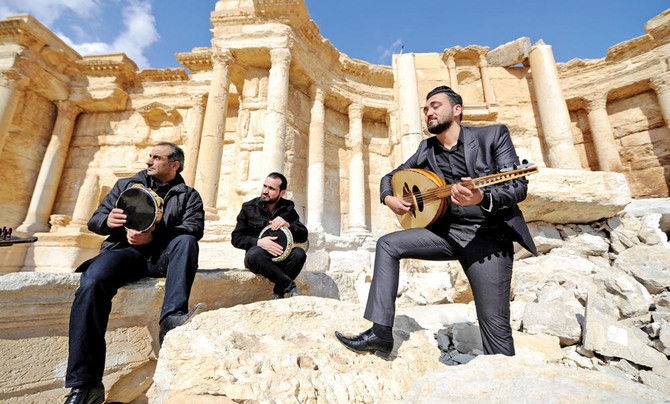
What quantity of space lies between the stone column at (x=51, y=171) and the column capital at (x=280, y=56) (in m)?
8.58

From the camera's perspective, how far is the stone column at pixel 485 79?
9531 mm

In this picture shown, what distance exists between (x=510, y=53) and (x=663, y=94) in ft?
14.9

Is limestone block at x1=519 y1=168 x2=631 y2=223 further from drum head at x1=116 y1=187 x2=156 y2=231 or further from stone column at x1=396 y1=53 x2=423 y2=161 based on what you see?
drum head at x1=116 y1=187 x2=156 y2=231

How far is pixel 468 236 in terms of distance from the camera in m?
1.78

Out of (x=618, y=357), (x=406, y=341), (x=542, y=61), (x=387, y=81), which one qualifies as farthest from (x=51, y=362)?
(x=542, y=61)

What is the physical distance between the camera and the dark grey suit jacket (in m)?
1.58

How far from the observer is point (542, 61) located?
8945 mm

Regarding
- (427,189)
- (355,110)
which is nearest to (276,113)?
(355,110)

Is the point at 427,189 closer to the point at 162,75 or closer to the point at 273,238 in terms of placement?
the point at 273,238

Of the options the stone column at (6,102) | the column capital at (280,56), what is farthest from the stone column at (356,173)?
the stone column at (6,102)

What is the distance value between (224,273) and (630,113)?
13.5 m

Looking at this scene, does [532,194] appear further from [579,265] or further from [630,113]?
[630,113]

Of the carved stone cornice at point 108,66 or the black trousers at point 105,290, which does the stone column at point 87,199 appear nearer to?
the carved stone cornice at point 108,66

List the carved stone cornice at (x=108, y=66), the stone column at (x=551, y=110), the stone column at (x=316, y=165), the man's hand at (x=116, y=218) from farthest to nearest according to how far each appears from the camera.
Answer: the carved stone cornice at (x=108, y=66) → the stone column at (x=551, y=110) → the stone column at (x=316, y=165) → the man's hand at (x=116, y=218)
